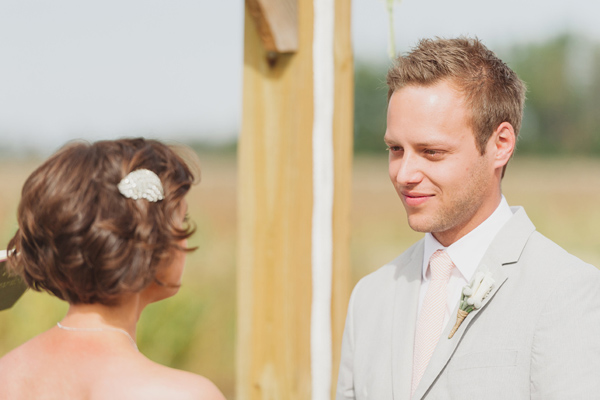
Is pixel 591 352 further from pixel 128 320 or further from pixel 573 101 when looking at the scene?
pixel 573 101

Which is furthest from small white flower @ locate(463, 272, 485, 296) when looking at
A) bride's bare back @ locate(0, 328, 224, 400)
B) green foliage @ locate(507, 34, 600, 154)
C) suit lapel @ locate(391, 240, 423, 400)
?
green foliage @ locate(507, 34, 600, 154)

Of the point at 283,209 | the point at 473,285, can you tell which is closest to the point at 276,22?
the point at 283,209

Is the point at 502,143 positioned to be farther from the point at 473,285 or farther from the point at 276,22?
the point at 276,22

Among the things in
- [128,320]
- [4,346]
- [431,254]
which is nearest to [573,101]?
[4,346]

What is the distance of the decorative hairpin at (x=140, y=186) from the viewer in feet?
5.18

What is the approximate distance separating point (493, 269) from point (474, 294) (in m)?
0.11

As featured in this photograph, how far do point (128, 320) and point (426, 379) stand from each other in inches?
31.1

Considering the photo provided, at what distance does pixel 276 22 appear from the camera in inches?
126

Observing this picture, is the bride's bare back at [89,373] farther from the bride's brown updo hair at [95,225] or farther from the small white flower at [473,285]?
the small white flower at [473,285]

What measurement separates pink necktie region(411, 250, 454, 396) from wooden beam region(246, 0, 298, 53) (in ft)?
4.93

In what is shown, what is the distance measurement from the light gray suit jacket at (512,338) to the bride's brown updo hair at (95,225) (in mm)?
755

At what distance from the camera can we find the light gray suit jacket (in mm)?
1725

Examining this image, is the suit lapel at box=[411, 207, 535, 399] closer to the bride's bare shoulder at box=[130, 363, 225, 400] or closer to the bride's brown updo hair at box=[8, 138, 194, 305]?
the bride's bare shoulder at box=[130, 363, 225, 400]

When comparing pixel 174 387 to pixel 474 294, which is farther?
pixel 474 294
